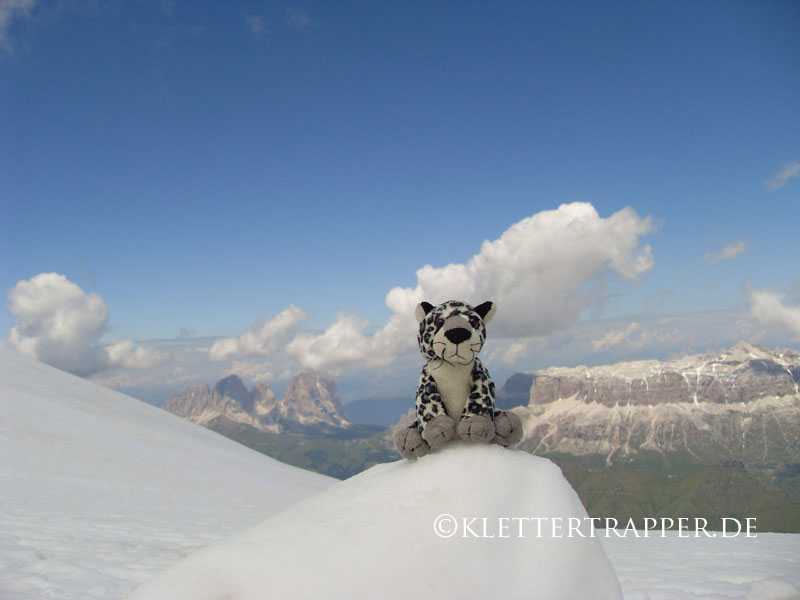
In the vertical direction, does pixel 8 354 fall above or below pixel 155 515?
above

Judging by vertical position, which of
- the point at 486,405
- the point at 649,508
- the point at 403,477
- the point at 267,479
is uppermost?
the point at 486,405

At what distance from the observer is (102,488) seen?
853 cm

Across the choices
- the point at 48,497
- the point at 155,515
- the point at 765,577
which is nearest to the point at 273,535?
the point at 765,577

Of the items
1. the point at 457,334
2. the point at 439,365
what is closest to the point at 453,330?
the point at 457,334

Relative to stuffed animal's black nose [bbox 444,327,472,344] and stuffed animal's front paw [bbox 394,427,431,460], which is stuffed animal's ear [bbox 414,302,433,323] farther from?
stuffed animal's front paw [bbox 394,427,431,460]

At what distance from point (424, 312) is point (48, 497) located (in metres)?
7.14

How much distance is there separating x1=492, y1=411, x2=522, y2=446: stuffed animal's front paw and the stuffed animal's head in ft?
1.29

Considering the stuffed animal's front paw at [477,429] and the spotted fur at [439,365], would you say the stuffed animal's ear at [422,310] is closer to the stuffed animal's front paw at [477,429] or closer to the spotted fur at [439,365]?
the spotted fur at [439,365]

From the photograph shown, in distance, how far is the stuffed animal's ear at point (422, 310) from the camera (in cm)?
329

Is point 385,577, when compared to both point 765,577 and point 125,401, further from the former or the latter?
point 125,401

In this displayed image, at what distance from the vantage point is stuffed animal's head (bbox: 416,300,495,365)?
2.96 meters

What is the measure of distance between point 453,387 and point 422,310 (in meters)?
0.56

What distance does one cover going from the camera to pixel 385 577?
7.16 ft

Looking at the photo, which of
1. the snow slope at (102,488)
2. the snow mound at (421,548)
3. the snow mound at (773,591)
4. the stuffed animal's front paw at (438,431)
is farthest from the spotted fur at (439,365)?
the snow mound at (773,591)
